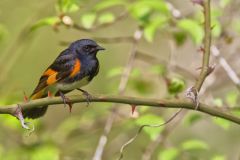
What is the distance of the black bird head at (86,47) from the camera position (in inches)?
160

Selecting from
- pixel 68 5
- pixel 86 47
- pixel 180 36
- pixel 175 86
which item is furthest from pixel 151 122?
pixel 180 36

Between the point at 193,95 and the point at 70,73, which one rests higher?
the point at 193,95

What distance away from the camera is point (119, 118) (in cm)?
588

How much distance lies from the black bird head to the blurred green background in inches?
8.5

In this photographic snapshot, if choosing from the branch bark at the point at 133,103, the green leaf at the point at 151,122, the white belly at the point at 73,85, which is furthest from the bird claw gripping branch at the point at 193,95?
the white belly at the point at 73,85

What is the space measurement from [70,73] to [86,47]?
0.26 metres

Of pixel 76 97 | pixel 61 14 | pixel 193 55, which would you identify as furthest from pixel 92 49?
pixel 193 55

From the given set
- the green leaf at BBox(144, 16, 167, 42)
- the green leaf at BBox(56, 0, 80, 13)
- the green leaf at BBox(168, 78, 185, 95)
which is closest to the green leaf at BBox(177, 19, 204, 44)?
the green leaf at BBox(144, 16, 167, 42)

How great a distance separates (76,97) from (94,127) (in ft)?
9.72

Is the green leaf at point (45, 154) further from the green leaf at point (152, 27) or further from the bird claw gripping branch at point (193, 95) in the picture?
the bird claw gripping branch at point (193, 95)

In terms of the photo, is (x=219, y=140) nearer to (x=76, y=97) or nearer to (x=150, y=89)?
(x=150, y=89)

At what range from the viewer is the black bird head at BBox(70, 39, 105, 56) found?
4059 mm

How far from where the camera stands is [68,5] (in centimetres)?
406

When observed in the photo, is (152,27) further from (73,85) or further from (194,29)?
(73,85)
